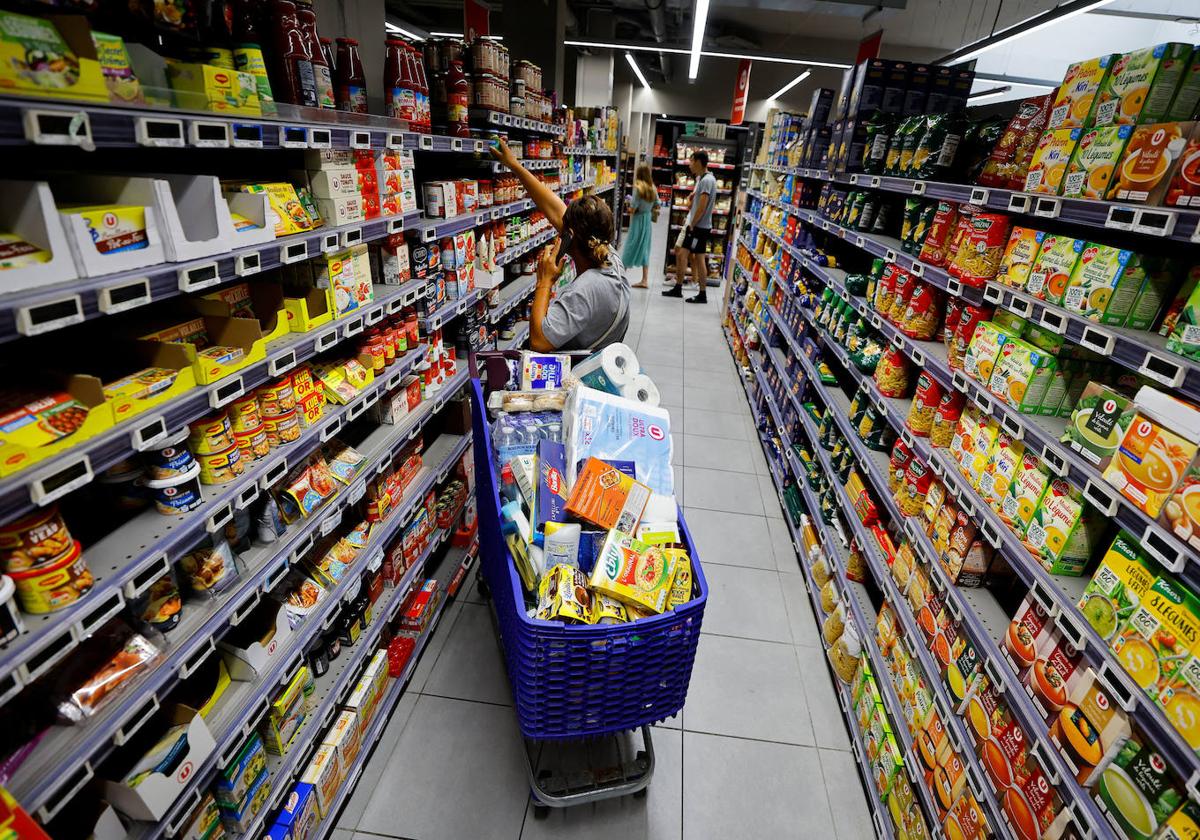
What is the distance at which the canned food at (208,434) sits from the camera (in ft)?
4.93

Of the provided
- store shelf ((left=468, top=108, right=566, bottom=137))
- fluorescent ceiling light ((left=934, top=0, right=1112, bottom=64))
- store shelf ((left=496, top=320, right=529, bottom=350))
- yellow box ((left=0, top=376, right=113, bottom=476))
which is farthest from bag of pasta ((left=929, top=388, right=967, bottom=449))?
fluorescent ceiling light ((left=934, top=0, right=1112, bottom=64))

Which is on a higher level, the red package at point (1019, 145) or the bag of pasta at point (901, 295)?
the red package at point (1019, 145)

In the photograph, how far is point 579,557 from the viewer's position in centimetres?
181

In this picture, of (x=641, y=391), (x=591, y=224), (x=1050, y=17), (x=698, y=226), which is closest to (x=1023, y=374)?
(x=641, y=391)

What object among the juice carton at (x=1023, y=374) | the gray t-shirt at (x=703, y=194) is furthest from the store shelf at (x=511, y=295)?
the gray t-shirt at (x=703, y=194)

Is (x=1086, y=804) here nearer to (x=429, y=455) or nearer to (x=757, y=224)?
(x=429, y=455)

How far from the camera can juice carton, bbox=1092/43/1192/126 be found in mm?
1478

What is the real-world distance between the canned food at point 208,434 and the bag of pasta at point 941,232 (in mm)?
2547

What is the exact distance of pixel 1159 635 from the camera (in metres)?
1.21

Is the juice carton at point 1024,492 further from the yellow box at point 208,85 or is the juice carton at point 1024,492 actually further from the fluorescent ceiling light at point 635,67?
the fluorescent ceiling light at point 635,67

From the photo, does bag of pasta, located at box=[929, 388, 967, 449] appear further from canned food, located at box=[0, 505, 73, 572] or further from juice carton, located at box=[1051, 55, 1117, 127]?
canned food, located at box=[0, 505, 73, 572]

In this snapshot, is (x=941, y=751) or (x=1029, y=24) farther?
(x=1029, y=24)

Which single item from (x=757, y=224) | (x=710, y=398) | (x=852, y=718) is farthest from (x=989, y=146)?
(x=757, y=224)

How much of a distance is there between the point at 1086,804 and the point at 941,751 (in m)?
0.64
